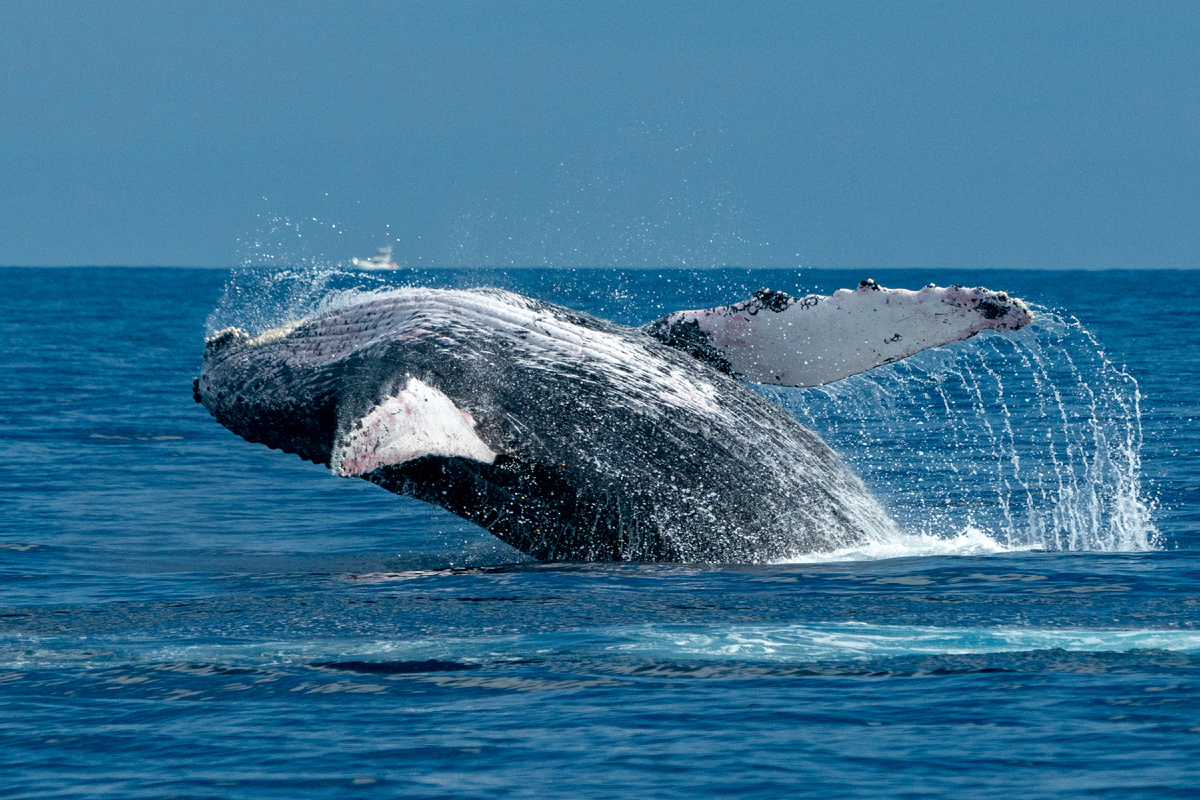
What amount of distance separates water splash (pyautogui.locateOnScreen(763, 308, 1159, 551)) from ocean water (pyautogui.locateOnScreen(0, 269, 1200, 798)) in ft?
0.29

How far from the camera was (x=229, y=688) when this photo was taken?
724 cm

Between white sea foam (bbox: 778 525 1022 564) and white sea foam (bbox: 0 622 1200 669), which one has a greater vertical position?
white sea foam (bbox: 778 525 1022 564)

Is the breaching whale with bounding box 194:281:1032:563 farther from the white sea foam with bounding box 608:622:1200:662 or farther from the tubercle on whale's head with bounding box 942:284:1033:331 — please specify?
the white sea foam with bounding box 608:622:1200:662

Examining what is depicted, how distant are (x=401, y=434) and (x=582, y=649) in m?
1.94

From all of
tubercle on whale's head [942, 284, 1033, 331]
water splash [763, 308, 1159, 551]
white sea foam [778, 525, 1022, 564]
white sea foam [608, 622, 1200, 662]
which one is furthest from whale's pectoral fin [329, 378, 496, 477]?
tubercle on whale's head [942, 284, 1033, 331]

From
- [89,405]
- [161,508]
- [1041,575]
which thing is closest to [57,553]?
[161,508]

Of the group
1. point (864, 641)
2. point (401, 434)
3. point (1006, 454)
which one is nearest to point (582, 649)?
point (864, 641)

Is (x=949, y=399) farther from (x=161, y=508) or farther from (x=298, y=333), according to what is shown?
(x=298, y=333)

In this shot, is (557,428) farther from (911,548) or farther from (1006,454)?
(1006,454)

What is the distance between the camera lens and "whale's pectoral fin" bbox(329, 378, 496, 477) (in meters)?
8.88

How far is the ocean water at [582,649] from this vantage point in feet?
19.5

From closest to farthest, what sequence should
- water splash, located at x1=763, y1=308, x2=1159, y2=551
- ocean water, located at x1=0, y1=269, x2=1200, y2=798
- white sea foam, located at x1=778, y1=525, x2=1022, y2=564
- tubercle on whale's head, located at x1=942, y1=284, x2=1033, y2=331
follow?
1. ocean water, located at x1=0, y1=269, x2=1200, y2=798
2. tubercle on whale's head, located at x1=942, y1=284, x2=1033, y2=331
3. white sea foam, located at x1=778, y1=525, x2=1022, y2=564
4. water splash, located at x1=763, y1=308, x2=1159, y2=551

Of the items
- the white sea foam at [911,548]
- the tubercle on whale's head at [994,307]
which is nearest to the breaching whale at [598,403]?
the tubercle on whale's head at [994,307]

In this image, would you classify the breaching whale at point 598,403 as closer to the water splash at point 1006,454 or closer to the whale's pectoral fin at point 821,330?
the whale's pectoral fin at point 821,330
